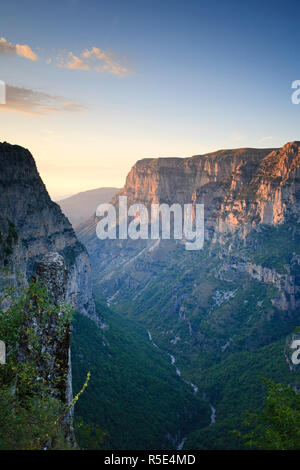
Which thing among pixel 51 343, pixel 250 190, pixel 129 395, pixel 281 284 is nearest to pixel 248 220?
pixel 250 190

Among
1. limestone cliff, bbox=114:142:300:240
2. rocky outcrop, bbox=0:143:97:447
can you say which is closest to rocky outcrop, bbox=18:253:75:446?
rocky outcrop, bbox=0:143:97:447

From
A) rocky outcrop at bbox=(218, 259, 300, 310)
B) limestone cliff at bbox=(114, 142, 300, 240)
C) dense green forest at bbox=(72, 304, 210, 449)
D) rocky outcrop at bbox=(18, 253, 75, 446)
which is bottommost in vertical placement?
dense green forest at bbox=(72, 304, 210, 449)

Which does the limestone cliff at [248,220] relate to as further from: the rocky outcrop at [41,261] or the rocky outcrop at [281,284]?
the rocky outcrop at [41,261]

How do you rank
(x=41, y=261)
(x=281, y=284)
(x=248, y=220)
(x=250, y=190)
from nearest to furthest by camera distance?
1. (x=41, y=261)
2. (x=281, y=284)
3. (x=248, y=220)
4. (x=250, y=190)

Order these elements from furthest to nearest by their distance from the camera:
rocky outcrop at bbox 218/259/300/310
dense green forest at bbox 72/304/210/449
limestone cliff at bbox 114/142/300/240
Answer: limestone cliff at bbox 114/142/300/240
rocky outcrop at bbox 218/259/300/310
dense green forest at bbox 72/304/210/449

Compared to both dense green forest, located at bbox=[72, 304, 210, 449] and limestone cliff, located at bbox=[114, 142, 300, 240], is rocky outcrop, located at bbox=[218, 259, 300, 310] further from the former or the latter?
dense green forest, located at bbox=[72, 304, 210, 449]

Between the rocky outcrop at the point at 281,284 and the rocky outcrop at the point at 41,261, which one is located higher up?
the rocky outcrop at the point at 41,261

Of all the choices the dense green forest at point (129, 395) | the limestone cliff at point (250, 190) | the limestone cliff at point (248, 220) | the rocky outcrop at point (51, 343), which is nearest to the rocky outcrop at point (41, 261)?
the rocky outcrop at point (51, 343)

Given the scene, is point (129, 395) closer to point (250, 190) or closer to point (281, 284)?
point (281, 284)

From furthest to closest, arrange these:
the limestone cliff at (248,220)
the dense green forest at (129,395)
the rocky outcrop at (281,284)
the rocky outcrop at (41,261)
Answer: the limestone cliff at (248,220) → the rocky outcrop at (281,284) → the dense green forest at (129,395) → the rocky outcrop at (41,261)

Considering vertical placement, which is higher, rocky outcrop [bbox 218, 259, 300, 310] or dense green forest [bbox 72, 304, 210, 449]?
rocky outcrop [bbox 218, 259, 300, 310]
